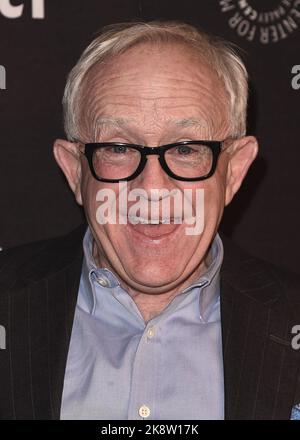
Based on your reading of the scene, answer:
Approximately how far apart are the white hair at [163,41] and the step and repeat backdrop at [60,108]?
0.87 feet

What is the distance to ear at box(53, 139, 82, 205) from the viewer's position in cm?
179

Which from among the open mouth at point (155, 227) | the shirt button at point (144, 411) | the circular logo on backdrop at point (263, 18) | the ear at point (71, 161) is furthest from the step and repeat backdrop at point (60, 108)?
the shirt button at point (144, 411)

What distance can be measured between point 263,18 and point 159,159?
27.5 inches

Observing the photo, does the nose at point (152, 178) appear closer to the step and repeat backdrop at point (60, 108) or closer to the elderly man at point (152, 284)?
the elderly man at point (152, 284)

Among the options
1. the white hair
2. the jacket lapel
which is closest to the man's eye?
the white hair

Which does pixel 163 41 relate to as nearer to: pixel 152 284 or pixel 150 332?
pixel 152 284

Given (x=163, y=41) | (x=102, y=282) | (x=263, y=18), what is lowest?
(x=102, y=282)

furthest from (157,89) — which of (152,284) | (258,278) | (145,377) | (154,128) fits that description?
(145,377)

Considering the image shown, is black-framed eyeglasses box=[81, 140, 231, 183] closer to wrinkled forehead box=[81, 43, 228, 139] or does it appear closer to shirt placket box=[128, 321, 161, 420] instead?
wrinkled forehead box=[81, 43, 228, 139]

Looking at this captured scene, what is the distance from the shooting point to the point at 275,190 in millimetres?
2164

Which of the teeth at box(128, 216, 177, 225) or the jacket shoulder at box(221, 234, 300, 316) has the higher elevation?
the teeth at box(128, 216, 177, 225)

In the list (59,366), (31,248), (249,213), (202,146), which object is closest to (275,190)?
(249,213)

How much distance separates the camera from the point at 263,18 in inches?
81.0

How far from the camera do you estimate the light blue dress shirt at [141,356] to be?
1.60 meters
